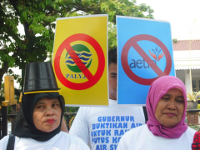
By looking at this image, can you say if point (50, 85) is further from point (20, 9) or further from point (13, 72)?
point (13, 72)

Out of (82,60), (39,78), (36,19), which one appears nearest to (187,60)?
(36,19)

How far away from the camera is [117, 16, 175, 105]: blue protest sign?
6.67 feet

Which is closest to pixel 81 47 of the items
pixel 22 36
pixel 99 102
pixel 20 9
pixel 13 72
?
pixel 99 102

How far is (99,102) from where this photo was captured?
1.98m

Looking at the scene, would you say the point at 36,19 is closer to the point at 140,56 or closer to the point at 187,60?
the point at 140,56

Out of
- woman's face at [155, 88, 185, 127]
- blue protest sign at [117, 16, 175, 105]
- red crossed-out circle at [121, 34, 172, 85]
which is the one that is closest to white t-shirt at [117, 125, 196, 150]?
woman's face at [155, 88, 185, 127]

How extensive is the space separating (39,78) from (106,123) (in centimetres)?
69

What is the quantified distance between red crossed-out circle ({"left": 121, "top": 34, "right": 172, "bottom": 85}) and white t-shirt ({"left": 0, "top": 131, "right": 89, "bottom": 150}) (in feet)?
2.42

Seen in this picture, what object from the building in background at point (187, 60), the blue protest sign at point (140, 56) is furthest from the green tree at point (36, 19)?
the building in background at point (187, 60)

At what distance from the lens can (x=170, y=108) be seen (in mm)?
1569

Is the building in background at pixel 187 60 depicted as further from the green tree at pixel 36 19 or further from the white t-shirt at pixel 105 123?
the white t-shirt at pixel 105 123

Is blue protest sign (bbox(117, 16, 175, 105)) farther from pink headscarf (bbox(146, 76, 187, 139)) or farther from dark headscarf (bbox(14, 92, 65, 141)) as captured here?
dark headscarf (bbox(14, 92, 65, 141))

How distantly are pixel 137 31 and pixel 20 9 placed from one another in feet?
16.1

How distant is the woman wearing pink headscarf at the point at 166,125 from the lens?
1551 mm
